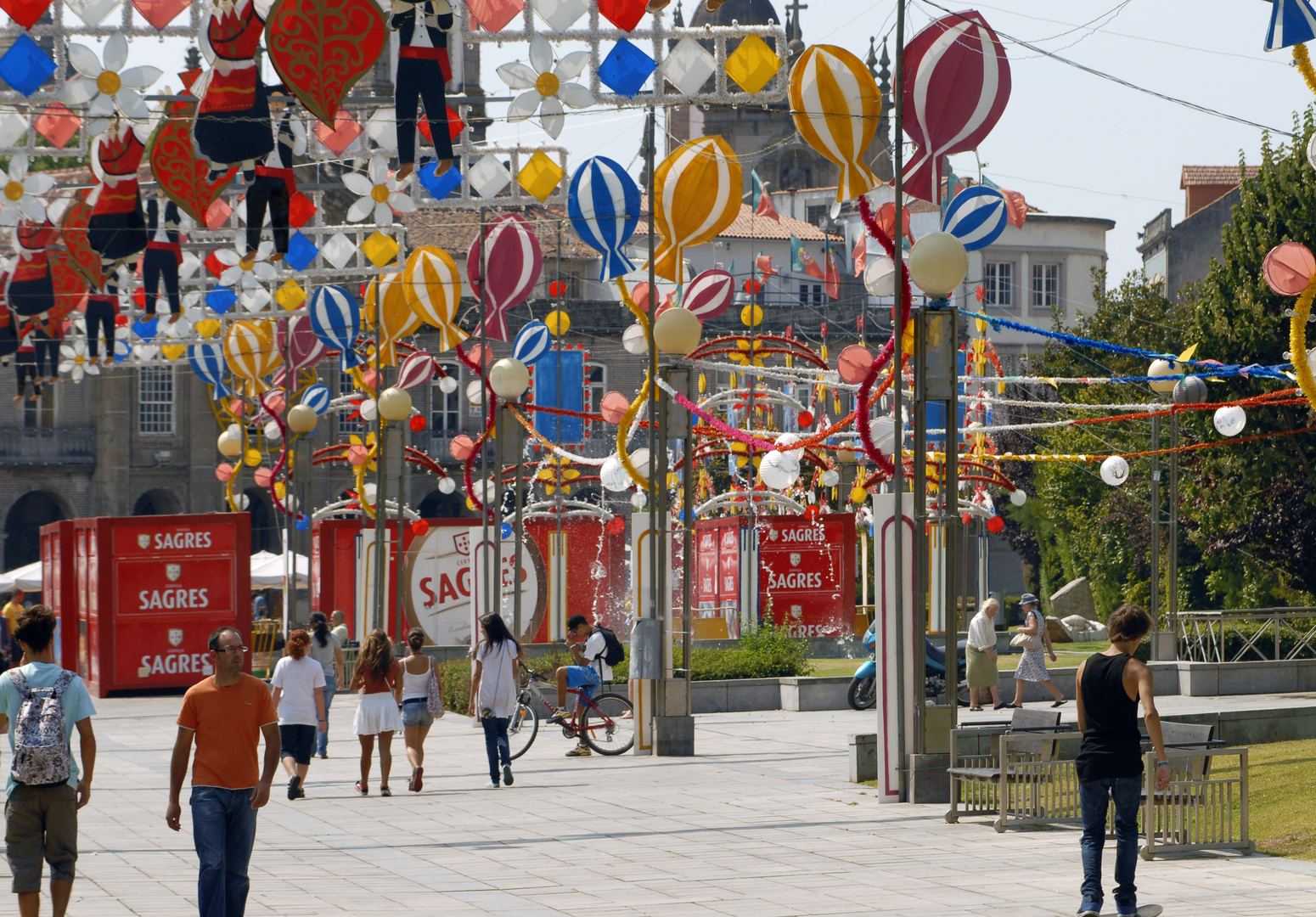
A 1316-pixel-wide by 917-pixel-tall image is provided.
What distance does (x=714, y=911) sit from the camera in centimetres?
955

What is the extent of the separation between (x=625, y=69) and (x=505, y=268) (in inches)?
305

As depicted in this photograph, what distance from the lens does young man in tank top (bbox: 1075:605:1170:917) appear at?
8922 millimetres

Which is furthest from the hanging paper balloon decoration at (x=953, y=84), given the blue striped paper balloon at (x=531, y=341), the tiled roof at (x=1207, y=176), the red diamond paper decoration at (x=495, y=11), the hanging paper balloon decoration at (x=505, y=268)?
the tiled roof at (x=1207, y=176)

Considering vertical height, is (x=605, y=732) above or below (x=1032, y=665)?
below

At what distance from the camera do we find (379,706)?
53.0 feet

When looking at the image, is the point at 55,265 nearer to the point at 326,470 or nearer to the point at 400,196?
the point at 400,196

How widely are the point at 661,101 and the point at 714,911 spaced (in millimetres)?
9096

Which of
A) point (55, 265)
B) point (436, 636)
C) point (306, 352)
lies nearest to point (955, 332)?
point (55, 265)

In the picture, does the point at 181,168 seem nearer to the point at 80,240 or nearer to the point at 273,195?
the point at 273,195

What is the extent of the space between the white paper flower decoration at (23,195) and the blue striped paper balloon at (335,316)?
7455 millimetres

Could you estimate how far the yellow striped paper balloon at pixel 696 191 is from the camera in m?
17.8

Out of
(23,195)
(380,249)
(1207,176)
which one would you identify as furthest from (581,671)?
(1207,176)

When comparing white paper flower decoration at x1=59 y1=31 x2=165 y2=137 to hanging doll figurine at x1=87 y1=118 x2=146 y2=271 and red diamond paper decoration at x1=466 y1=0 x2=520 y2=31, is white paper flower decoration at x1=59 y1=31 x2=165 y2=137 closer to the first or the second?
hanging doll figurine at x1=87 y1=118 x2=146 y2=271

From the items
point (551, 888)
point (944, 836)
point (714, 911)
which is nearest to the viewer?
point (714, 911)
